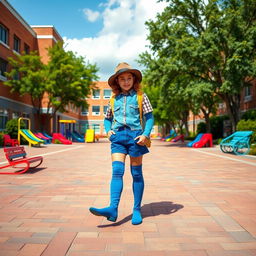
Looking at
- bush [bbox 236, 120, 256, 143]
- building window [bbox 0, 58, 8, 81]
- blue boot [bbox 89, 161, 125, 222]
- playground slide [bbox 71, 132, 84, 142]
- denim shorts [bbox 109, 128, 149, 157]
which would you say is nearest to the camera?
blue boot [bbox 89, 161, 125, 222]

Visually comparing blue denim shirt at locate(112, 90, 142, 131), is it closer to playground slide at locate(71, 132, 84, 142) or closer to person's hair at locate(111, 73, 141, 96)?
person's hair at locate(111, 73, 141, 96)

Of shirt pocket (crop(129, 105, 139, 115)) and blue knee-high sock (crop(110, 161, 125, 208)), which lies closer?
blue knee-high sock (crop(110, 161, 125, 208))

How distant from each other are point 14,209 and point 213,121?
28245 mm

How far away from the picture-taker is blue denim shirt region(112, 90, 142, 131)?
3.18 meters

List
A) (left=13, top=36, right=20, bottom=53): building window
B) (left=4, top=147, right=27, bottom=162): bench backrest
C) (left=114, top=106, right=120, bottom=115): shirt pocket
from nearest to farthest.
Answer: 1. (left=114, top=106, right=120, bottom=115): shirt pocket
2. (left=4, top=147, right=27, bottom=162): bench backrest
3. (left=13, top=36, right=20, bottom=53): building window

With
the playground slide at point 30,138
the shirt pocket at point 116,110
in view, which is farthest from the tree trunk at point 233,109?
the shirt pocket at point 116,110

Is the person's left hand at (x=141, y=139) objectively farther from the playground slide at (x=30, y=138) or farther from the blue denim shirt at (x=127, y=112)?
the playground slide at (x=30, y=138)

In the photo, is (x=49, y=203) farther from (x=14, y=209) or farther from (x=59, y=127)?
(x=59, y=127)

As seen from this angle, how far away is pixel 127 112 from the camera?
10.6 ft

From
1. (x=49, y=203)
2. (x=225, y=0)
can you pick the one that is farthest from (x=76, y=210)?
(x=225, y=0)

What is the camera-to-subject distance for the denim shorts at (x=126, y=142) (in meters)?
3.13

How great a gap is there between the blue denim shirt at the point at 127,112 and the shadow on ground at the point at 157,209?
1.14 metres

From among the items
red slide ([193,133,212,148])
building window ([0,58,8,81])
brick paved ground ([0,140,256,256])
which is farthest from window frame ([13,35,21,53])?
brick paved ground ([0,140,256,256])

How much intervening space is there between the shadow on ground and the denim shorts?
0.84 m
